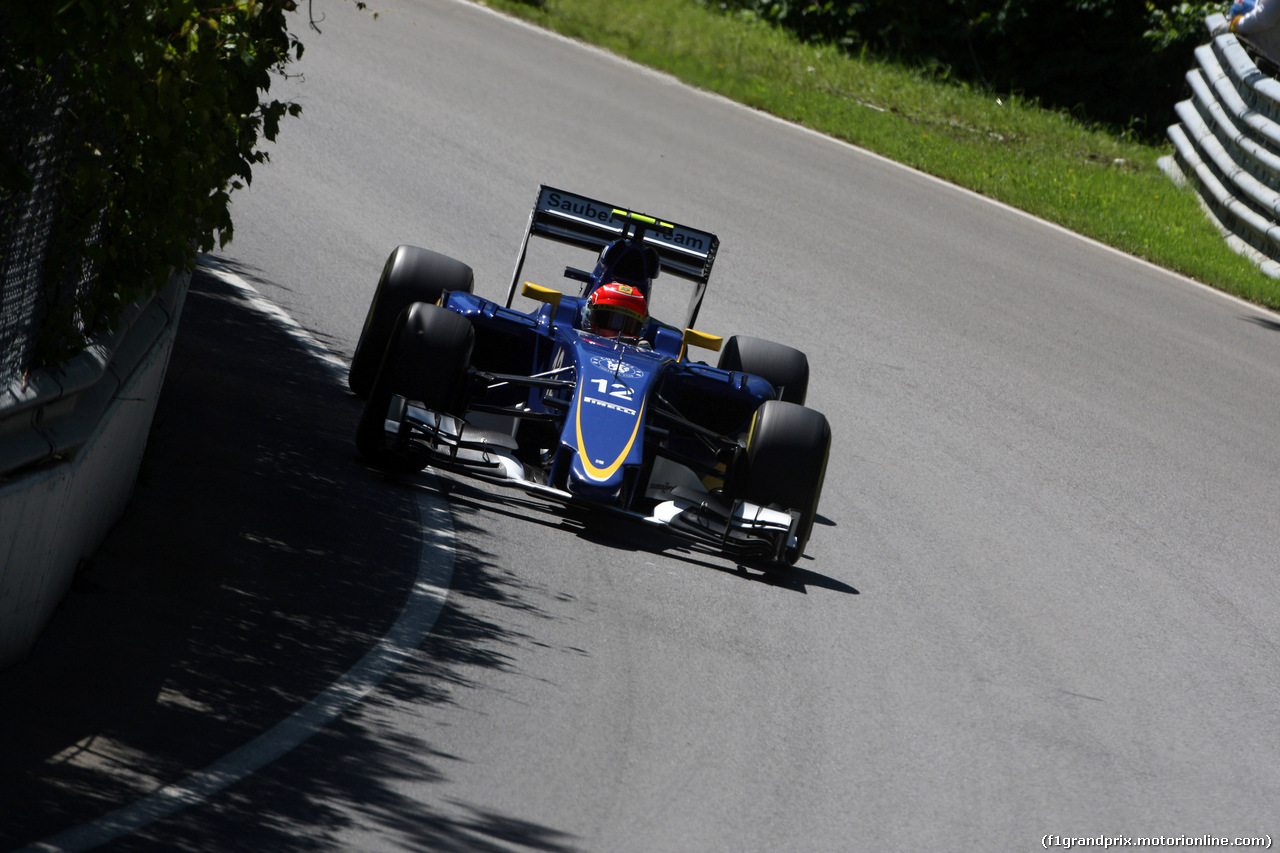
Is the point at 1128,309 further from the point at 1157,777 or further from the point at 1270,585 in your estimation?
the point at 1157,777

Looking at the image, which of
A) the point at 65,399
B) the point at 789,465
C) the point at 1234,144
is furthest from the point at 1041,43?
the point at 65,399

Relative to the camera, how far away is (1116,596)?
25.6 ft

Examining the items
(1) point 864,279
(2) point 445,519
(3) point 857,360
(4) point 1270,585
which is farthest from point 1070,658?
(1) point 864,279

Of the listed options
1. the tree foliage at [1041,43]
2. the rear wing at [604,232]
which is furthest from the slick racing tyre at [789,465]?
the tree foliage at [1041,43]

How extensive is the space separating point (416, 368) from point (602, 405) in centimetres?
90

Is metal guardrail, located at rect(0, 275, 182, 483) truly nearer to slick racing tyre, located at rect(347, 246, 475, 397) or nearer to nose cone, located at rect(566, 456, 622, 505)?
nose cone, located at rect(566, 456, 622, 505)

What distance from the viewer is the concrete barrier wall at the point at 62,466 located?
4.73 m

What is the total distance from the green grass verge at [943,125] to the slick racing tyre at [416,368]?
33.4 ft

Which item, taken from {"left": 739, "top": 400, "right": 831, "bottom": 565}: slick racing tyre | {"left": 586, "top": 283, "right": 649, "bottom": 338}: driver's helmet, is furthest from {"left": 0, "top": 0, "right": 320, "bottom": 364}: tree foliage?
{"left": 739, "top": 400, "right": 831, "bottom": 565}: slick racing tyre

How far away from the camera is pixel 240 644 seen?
5.41 metres

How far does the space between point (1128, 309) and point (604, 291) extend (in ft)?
23.2

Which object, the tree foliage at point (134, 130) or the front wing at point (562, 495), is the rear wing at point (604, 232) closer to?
the front wing at point (562, 495)

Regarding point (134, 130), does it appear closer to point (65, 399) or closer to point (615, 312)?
point (65, 399)

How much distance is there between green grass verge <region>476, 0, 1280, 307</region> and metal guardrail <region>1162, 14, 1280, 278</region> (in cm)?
27
